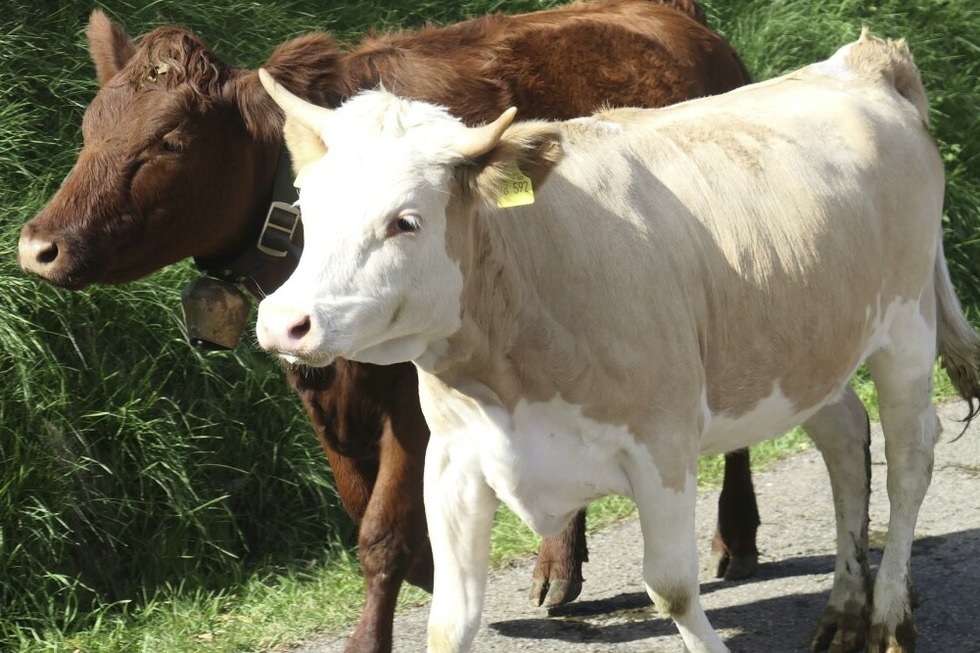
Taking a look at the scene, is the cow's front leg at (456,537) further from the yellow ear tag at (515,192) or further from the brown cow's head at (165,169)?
the brown cow's head at (165,169)

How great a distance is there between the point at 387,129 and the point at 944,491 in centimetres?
379

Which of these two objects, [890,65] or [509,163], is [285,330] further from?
[890,65]

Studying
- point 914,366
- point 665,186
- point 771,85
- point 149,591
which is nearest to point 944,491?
point 914,366

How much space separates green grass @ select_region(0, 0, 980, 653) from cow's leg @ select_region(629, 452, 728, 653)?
1.73 m

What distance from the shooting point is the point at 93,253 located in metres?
4.16

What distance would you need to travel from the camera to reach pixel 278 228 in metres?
4.34

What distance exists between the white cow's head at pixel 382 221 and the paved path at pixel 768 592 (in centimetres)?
191

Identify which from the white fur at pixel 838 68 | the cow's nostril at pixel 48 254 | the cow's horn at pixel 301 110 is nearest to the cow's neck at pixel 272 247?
the cow's nostril at pixel 48 254

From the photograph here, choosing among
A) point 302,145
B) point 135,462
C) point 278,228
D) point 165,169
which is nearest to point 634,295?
point 302,145

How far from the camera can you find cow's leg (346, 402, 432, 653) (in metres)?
4.44

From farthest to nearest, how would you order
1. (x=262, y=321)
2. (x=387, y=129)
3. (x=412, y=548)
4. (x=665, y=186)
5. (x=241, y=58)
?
(x=241, y=58), (x=412, y=548), (x=665, y=186), (x=387, y=129), (x=262, y=321)

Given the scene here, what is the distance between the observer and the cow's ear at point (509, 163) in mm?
3295

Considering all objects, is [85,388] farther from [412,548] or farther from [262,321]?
[262,321]

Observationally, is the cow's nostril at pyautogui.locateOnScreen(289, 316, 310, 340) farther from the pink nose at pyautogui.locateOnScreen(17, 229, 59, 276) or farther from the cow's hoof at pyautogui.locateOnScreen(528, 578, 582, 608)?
the cow's hoof at pyautogui.locateOnScreen(528, 578, 582, 608)
